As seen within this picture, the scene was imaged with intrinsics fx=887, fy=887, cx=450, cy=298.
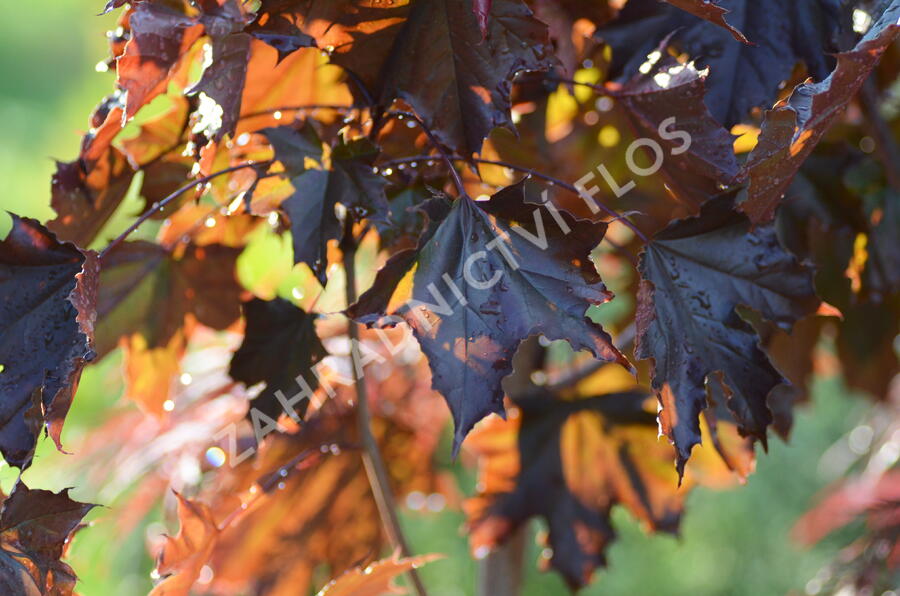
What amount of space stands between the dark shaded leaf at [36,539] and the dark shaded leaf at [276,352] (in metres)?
0.17

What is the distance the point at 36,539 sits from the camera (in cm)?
58

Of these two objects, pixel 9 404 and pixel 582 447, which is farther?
pixel 582 447

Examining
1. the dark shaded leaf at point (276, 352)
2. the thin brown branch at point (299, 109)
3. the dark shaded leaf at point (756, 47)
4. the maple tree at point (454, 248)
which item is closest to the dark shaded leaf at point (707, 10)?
the maple tree at point (454, 248)

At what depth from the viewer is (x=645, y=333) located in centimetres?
58

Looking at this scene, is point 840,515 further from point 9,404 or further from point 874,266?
point 9,404

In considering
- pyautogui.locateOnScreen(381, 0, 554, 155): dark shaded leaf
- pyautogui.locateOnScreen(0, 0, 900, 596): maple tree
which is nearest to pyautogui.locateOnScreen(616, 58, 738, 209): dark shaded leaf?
pyautogui.locateOnScreen(0, 0, 900, 596): maple tree

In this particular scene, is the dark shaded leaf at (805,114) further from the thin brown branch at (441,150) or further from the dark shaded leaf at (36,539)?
the dark shaded leaf at (36,539)

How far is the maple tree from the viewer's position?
57 centimetres

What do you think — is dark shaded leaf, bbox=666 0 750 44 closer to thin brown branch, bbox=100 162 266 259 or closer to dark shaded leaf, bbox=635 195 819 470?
dark shaded leaf, bbox=635 195 819 470

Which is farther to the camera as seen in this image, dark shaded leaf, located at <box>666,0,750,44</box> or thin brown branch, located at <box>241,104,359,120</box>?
thin brown branch, located at <box>241,104,359,120</box>

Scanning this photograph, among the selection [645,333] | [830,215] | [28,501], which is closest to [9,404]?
A: [28,501]

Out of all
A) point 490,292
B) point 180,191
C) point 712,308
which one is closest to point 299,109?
point 180,191

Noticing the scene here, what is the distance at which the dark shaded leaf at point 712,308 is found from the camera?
0.58 m

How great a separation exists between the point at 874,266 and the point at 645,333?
48 centimetres
